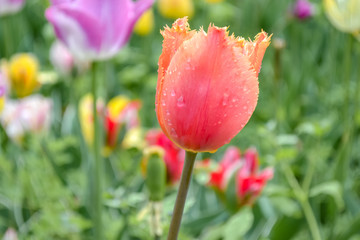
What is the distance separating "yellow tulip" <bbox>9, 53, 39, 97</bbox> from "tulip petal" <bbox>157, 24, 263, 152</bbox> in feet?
3.10

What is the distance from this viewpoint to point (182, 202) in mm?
362

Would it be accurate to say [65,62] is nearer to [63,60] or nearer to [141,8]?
[63,60]

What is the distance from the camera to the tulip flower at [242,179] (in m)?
0.83

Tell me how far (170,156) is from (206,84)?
0.52 metres

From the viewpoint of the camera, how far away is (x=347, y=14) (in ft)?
Result: 2.97

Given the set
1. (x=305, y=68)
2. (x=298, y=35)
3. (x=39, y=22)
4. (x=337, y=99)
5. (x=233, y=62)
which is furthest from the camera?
(x=39, y=22)

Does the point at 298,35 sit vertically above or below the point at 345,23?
above

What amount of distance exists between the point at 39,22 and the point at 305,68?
3.79 feet

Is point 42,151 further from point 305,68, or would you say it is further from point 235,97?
point 305,68

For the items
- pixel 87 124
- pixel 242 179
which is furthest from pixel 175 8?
pixel 242 179

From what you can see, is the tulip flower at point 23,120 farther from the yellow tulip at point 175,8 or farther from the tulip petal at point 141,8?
the yellow tulip at point 175,8

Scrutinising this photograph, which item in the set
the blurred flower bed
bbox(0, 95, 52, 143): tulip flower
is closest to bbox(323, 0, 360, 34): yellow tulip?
the blurred flower bed

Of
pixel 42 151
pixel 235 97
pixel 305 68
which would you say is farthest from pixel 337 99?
pixel 235 97

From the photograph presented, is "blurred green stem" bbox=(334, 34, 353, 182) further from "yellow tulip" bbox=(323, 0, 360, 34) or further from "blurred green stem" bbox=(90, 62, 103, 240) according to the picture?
"blurred green stem" bbox=(90, 62, 103, 240)
